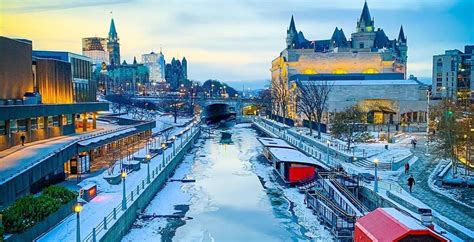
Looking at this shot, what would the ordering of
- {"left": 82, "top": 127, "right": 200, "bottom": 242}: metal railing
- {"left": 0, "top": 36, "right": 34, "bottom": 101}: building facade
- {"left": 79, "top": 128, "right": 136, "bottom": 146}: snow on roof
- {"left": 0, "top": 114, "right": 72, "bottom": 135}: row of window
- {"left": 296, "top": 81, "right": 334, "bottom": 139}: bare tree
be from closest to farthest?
{"left": 82, "top": 127, "right": 200, "bottom": 242}: metal railing
{"left": 0, "top": 114, "right": 72, "bottom": 135}: row of window
{"left": 0, "top": 36, "right": 34, "bottom": 101}: building facade
{"left": 79, "top": 128, "right": 136, "bottom": 146}: snow on roof
{"left": 296, "top": 81, "right": 334, "bottom": 139}: bare tree

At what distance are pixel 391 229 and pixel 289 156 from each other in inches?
1049

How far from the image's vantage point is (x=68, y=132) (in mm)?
48969

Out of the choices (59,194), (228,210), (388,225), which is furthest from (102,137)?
(388,225)

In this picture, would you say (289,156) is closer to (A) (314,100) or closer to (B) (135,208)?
(B) (135,208)

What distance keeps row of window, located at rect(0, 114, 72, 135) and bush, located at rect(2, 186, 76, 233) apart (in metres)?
13.6

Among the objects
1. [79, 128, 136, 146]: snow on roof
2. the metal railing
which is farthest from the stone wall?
[79, 128, 136, 146]: snow on roof

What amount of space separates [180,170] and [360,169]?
61.9 feet

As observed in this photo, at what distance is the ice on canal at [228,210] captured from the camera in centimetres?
2594

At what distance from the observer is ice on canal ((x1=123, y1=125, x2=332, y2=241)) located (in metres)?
25.9

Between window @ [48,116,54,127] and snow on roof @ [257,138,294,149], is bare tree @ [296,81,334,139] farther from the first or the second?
window @ [48,116,54,127]

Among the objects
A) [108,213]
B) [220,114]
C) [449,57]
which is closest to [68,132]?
[108,213]

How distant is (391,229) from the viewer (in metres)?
16.9

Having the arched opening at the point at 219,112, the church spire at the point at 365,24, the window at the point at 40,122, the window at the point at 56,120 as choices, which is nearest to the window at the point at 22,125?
the window at the point at 40,122

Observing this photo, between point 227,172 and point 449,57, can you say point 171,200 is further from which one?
point 449,57
